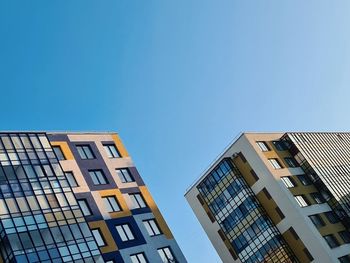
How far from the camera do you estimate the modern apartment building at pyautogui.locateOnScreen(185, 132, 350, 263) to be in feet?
206

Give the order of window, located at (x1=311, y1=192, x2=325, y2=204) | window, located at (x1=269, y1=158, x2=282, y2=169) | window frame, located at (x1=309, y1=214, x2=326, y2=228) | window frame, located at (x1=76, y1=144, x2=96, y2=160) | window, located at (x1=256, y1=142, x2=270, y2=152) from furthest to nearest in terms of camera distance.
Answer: window, located at (x1=256, y1=142, x2=270, y2=152) < window, located at (x1=269, y1=158, x2=282, y2=169) < window, located at (x1=311, y1=192, x2=325, y2=204) < window frame, located at (x1=309, y1=214, x2=326, y2=228) < window frame, located at (x1=76, y1=144, x2=96, y2=160)

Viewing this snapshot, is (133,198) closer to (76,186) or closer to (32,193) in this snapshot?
(76,186)

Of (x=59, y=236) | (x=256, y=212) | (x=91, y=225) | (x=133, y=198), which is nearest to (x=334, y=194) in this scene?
(x=256, y=212)

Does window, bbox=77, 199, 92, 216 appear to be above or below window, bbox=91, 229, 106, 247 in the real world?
above

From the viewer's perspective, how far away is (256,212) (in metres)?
66.1

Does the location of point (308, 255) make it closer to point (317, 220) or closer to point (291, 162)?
point (317, 220)

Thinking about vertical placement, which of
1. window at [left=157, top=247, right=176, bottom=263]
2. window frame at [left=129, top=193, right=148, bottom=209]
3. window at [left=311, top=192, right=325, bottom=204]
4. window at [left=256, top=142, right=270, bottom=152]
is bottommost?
window at [left=157, top=247, right=176, bottom=263]

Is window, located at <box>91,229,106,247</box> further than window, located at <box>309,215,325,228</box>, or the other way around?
window, located at <box>309,215,325,228</box>

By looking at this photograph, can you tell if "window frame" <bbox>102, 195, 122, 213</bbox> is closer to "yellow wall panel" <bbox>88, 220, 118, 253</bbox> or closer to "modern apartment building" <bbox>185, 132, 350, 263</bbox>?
"yellow wall panel" <bbox>88, 220, 118, 253</bbox>

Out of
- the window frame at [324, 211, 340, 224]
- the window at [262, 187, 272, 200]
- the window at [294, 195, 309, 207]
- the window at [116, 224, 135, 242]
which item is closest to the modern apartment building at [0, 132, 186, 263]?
the window at [116, 224, 135, 242]

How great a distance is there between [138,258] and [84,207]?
672cm

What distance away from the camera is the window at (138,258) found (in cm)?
4619

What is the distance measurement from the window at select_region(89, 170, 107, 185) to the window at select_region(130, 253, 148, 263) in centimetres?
819

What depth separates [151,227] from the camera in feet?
165
